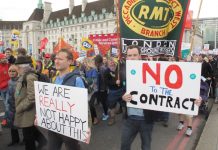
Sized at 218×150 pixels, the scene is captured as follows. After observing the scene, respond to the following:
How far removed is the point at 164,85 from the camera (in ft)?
10.5

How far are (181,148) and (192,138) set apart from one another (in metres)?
0.73

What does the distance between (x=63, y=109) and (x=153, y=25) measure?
1.83m

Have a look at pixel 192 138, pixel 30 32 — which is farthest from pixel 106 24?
pixel 192 138

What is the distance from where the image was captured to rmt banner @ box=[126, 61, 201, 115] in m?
3.00

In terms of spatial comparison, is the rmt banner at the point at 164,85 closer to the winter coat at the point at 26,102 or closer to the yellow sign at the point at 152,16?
the yellow sign at the point at 152,16

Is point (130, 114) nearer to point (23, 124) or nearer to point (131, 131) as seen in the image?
point (131, 131)

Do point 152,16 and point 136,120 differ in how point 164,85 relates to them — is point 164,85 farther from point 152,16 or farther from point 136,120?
point 152,16

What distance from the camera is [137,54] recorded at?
134 inches

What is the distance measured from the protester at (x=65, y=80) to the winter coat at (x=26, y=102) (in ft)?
2.15

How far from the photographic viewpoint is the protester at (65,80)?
3154 millimetres

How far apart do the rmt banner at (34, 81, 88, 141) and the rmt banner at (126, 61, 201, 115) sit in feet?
2.27

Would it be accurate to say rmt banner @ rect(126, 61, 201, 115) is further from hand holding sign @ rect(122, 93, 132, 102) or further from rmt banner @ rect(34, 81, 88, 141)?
A: rmt banner @ rect(34, 81, 88, 141)

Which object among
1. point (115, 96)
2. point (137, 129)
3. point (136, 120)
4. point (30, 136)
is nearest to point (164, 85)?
point (136, 120)

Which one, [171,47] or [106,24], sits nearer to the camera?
[171,47]
